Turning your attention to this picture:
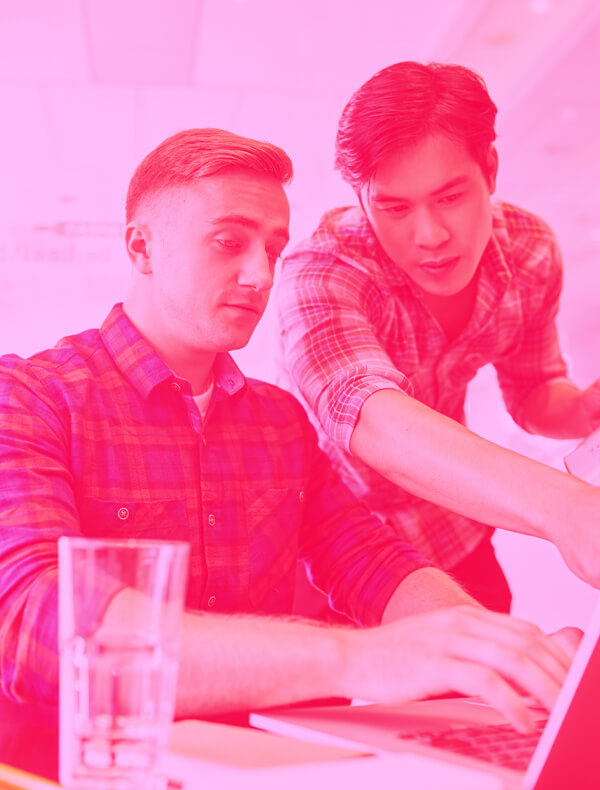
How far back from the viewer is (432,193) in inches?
55.3

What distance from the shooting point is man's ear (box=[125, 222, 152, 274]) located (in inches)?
53.6

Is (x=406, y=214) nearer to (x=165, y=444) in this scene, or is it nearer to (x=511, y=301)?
(x=511, y=301)

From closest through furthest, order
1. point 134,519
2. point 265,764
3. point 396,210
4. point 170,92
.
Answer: point 265,764, point 134,519, point 396,210, point 170,92

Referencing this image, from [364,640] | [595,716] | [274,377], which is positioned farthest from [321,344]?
[595,716]

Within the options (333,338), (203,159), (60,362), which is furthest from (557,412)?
(60,362)

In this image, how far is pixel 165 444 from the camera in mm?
1286

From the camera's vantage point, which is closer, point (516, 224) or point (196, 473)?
point (196, 473)

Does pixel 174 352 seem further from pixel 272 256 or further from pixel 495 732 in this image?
pixel 495 732

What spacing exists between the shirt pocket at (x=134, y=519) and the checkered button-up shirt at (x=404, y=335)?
0.79 feet

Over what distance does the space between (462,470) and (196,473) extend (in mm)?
379

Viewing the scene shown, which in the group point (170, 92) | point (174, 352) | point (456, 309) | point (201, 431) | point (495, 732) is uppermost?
point (170, 92)

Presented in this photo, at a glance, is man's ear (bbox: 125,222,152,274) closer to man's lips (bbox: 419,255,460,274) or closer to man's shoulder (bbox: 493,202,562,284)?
man's lips (bbox: 419,255,460,274)

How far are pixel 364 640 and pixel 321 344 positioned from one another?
654 mm

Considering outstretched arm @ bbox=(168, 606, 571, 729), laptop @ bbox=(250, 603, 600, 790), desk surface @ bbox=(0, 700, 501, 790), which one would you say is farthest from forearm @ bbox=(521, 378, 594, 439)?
desk surface @ bbox=(0, 700, 501, 790)
